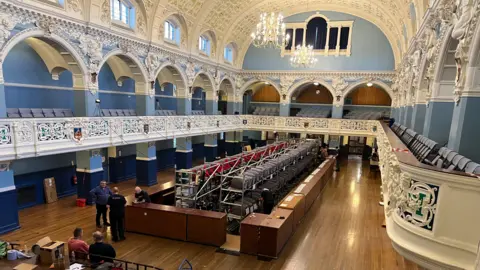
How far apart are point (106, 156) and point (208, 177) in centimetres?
864

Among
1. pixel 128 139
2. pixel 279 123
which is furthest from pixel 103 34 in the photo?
pixel 279 123

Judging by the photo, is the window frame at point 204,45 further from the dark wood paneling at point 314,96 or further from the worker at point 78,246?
the worker at point 78,246

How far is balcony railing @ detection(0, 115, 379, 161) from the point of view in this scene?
8094 millimetres

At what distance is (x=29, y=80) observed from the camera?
38.8ft

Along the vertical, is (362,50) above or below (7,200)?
above

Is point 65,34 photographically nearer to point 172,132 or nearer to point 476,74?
point 172,132

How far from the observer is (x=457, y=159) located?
466 cm

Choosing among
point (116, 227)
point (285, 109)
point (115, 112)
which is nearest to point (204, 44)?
point (115, 112)

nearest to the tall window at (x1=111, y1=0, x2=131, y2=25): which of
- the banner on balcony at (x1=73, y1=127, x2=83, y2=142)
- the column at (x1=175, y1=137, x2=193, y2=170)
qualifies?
the banner on balcony at (x1=73, y1=127, x2=83, y2=142)

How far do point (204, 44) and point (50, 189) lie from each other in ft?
42.1

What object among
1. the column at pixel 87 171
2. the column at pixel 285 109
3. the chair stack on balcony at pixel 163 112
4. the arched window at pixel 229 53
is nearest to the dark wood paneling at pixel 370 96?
the column at pixel 285 109

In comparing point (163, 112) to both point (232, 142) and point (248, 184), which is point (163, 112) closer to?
point (232, 142)

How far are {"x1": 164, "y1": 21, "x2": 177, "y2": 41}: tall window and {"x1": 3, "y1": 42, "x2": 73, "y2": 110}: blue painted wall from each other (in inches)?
220

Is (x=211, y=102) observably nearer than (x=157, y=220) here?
No
